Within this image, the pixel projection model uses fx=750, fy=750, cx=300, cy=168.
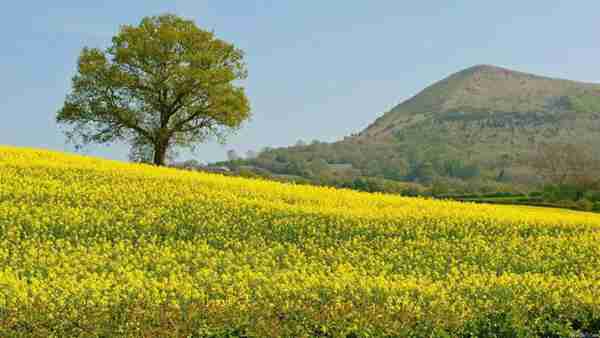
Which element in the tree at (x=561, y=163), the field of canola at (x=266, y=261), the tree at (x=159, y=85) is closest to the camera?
the field of canola at (x=266, y=261)

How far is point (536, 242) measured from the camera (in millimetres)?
22938

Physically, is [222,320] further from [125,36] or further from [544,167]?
[544,167]

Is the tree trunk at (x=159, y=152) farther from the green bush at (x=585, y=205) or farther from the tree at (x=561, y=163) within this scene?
the tree at (x=561, y=163)

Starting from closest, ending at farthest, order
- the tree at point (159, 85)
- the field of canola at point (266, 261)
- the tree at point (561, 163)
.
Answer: the field of canola at point (266, 261) → the tree at point (159, 85) → the tree at point (561, 163)

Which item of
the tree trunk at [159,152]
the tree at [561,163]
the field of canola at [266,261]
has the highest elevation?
the tree at [561,163]

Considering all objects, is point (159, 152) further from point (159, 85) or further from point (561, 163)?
point (561, 163)

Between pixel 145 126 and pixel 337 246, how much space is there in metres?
31.6

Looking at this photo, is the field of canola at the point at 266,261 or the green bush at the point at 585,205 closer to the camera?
the field of canola at the point at 266,261

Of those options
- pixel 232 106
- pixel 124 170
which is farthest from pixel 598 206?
pixel 124 170

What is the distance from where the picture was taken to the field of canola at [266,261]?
12.7 m

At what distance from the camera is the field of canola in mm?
12719

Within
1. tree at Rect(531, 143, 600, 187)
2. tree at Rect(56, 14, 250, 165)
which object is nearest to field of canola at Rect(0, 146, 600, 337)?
tree at Rect(56, 14, 250, 165)

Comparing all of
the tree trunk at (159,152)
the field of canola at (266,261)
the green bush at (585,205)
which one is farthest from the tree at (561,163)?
the field of canola at (266,261)

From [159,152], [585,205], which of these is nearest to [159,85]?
[159,152]
